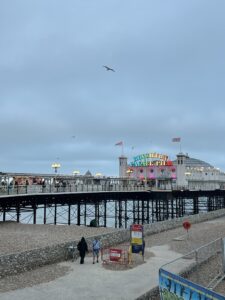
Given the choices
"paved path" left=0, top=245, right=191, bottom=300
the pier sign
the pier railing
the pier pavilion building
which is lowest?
"paved path" left=0, top=245, right=191, bottom=300

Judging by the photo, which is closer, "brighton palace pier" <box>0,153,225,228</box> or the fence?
the fence

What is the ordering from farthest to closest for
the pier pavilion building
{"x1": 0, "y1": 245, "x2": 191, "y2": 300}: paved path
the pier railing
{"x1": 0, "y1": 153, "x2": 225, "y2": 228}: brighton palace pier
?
the pier pavilion building → {"x1": 0, "y1": 153, "x2": 225, "y2": 228}: brighton palace pier → the pier railing → {"x1": 0, "y1": 245, "x2": 191, "y2": 300}: paved path

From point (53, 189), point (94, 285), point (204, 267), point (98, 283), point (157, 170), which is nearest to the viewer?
point (94, 285)

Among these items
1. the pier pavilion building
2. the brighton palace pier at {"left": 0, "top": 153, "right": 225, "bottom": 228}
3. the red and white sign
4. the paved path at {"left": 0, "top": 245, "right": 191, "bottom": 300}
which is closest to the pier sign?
the paved path at {"left": 0, "top": 245, "right": 191, "bottom": 300}

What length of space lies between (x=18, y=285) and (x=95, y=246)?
4537mm

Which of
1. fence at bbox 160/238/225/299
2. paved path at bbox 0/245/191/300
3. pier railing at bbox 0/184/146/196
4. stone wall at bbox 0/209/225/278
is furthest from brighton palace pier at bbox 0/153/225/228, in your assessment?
fence at bbox 160/238/225/299

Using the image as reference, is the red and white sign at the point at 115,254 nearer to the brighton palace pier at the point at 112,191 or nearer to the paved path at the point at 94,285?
the paved path at the point at 94,285

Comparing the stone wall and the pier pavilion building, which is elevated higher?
the pier pavilion building

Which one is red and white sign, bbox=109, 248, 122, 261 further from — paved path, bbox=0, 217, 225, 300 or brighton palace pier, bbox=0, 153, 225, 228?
brighton palace pier, bbox=0, 153, 225, 228

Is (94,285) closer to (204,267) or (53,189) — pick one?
(204,267)

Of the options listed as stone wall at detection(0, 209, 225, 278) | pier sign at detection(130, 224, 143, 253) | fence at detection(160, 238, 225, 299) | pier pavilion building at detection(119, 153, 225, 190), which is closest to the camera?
fence at detection(160, 238, 225, 299)

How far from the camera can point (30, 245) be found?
18.0m

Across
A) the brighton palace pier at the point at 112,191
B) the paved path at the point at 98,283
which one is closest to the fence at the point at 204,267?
the paved path at the point at 98,283

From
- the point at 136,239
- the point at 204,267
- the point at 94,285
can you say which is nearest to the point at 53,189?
the point at 136,239
